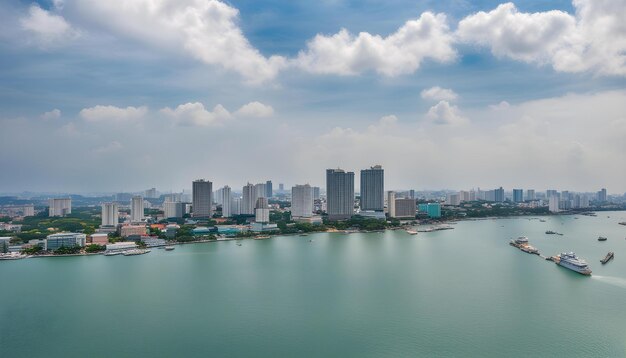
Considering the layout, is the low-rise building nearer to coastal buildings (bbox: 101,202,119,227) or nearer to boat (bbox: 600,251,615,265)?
coastal buildings (bbox: 101,202,119,227)

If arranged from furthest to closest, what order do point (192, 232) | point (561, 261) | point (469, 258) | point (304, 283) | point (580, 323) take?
point (192, 232) < point (469, 258) < point (561, 261) < point (304, 283) < point (580, 323)

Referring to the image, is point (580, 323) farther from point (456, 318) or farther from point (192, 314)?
point (192, 314)

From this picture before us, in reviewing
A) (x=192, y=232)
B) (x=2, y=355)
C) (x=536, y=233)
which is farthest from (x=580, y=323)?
(x=192, y=232)

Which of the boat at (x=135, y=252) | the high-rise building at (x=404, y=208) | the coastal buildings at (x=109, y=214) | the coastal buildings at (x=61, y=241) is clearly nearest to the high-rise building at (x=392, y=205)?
the high-rise building at (x=404, y=208)

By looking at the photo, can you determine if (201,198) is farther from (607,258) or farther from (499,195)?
(499,195)

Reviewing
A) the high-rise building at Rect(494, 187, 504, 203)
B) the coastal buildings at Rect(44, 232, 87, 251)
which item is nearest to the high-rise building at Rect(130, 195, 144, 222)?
the coastal buildings at Rect(44, 232, 87, 251)

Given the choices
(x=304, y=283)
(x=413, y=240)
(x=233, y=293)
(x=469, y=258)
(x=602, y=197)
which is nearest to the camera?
(x=233, y=293)
